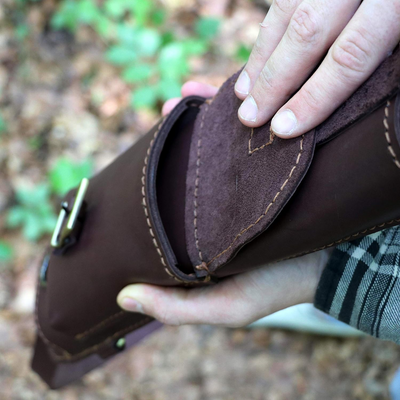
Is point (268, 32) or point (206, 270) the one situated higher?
point (268, 32)

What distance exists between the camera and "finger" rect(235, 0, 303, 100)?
873mm

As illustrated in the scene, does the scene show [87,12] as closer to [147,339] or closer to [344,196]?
[147,339]

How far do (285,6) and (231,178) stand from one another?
413mm

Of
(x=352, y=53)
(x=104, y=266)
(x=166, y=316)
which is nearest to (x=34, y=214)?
(x=104, y=266)

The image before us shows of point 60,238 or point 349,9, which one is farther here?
point 60,238

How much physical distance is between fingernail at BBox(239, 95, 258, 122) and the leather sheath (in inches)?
1.7

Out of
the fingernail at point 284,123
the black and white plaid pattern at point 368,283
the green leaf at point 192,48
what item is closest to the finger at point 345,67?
the fingernail at point 284,123

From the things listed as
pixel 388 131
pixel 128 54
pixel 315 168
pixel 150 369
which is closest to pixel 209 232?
pixel 315 168

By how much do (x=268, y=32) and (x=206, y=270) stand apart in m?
0.60

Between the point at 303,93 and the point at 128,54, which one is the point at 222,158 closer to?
the point at 303,93

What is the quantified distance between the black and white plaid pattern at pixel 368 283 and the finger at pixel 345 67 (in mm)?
376

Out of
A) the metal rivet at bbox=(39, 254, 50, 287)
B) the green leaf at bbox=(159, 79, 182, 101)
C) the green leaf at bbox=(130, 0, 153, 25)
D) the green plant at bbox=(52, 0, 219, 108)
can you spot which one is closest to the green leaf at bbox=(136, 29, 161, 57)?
the green plant at bbox=(52, 0, 219, 108)

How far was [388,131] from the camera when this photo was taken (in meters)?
0.66

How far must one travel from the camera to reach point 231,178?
3.10 feet
